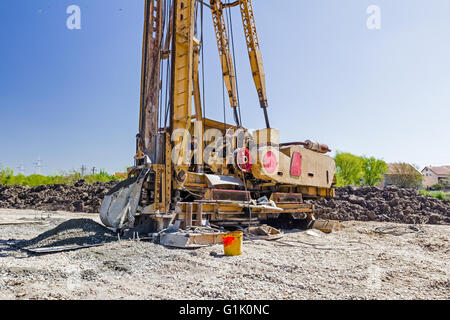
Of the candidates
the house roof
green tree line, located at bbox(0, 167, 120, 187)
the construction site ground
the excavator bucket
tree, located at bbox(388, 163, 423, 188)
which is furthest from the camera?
the house roof

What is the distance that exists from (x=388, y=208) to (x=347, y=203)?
180 cm

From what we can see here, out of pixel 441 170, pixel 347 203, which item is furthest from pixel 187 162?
pixel 441 170

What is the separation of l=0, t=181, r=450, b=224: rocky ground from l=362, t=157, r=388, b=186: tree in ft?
95.4

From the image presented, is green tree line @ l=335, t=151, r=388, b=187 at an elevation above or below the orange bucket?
above

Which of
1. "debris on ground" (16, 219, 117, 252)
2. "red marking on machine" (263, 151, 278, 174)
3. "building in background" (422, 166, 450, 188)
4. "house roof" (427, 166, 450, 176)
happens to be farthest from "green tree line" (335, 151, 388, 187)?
"debris on ground" (16, 219, 117, 252)

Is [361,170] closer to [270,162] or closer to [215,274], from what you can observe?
[270,162]

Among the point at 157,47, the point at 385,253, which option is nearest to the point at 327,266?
the point at 385,253

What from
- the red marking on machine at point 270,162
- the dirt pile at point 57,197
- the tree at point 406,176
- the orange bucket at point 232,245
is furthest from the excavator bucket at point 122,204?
the tree at point 406,176

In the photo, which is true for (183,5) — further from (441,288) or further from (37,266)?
(441,288)

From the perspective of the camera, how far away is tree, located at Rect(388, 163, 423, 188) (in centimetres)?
4306

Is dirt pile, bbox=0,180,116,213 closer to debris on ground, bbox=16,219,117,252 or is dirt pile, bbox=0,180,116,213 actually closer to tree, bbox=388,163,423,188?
debris on ground, bbox=16,219,117,252

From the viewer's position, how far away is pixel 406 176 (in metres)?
43.3

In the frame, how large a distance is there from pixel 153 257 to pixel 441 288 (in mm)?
3687
